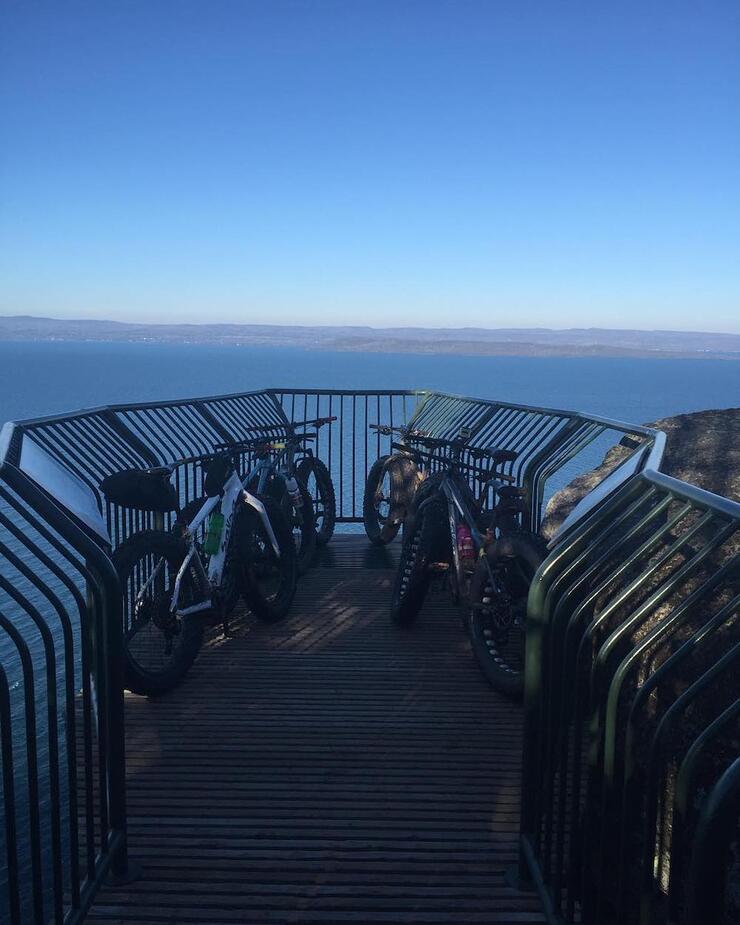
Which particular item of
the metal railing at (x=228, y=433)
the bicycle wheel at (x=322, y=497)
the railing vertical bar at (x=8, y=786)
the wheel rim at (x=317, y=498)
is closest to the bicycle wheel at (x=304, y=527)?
the metal railing at (x=228, y=433)

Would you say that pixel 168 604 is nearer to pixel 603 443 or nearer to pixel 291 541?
pixel 291 541

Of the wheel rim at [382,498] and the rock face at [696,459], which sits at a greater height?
the rock face at [696,459]

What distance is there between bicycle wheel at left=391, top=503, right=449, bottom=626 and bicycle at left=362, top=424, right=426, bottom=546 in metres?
1.66

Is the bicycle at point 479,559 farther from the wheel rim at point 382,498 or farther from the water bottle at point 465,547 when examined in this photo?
the wheel rim at point 382,498

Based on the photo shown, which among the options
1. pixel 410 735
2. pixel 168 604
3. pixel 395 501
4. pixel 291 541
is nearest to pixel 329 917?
pixel 410 735

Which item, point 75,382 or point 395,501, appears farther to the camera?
point 75,382

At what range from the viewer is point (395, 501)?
29.3 feet

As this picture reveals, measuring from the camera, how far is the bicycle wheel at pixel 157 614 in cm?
471

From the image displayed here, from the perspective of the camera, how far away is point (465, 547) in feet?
19.3

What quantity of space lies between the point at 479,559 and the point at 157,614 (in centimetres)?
194

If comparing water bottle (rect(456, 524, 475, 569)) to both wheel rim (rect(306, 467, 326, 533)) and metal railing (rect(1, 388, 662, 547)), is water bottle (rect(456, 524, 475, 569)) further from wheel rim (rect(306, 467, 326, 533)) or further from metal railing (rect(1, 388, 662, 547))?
wheel rim (rect(306, 467, 326, 533))

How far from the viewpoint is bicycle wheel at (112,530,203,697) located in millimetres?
4711

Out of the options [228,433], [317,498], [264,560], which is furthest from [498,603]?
[317,498]

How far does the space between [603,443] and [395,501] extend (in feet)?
154
